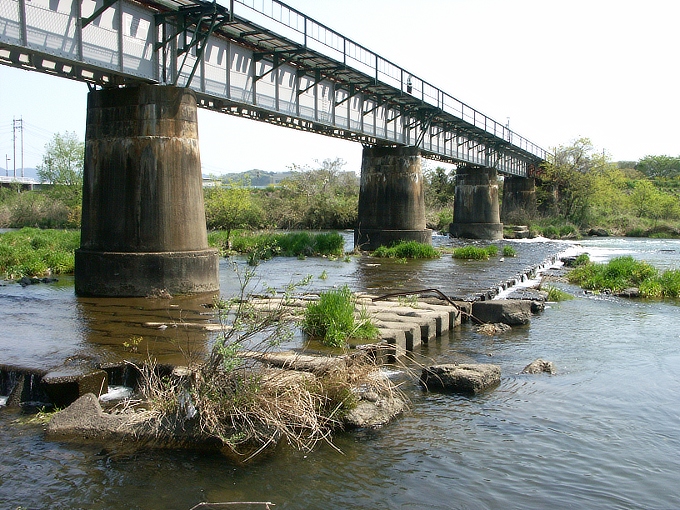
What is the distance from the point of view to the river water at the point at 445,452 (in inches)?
260

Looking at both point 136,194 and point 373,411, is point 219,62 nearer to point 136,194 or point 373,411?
point 136,194

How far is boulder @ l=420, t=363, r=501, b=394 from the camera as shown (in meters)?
9.92

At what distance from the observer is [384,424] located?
332 inches

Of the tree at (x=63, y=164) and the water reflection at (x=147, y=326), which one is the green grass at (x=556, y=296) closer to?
the water reflection at (x=147, y=326)

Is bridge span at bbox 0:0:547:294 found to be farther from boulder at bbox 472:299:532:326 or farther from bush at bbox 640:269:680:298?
bush at bbox 640:269:680:298

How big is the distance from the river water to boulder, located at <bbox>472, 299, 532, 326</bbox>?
177cm

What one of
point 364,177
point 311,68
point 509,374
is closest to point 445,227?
point 364,177

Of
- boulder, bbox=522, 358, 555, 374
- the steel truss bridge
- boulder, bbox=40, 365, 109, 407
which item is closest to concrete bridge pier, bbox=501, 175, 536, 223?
the steel truss bridge

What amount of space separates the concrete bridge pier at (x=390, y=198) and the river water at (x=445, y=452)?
22702 mm

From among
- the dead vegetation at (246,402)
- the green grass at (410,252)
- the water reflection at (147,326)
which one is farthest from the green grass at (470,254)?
the dead vegetation at (246,402)

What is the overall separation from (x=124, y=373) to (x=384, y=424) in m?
3.96

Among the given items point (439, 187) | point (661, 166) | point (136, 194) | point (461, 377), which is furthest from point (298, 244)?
point (661, 166)

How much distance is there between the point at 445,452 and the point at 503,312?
843 cm

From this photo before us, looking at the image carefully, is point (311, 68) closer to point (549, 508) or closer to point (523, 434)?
point (523, 434)
